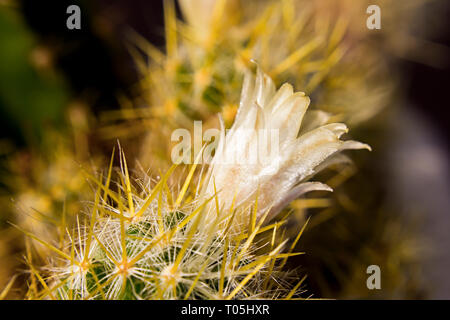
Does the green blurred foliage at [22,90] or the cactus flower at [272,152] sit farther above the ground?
the green blurred foliage at [22,90]

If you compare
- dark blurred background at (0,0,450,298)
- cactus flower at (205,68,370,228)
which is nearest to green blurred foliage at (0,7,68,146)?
dark blurred background at (0,0,450,298)

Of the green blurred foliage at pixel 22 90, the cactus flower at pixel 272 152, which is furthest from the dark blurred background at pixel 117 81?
the cactus flower at pixel 272 152

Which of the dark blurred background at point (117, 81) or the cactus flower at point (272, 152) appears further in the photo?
the dark blurred background at point (117, 81)

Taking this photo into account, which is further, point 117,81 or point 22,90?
point 117,81

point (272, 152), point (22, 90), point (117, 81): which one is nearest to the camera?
point (272, 152)

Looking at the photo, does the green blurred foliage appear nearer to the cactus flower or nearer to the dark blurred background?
the dark blurred background

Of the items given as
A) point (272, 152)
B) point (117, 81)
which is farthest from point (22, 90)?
point (272, 152)

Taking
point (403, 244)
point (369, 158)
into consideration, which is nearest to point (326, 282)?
point (403, 244)

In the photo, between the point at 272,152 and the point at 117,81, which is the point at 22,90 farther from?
the point at 272,152

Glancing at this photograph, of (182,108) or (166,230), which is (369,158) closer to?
(182,108)

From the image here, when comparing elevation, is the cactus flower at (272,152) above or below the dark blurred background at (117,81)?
below

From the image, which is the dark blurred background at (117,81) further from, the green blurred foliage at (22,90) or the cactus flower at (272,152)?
the cactus flower at (272,152)

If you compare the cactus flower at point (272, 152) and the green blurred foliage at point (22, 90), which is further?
the green blurred foliage at point (22, 90)

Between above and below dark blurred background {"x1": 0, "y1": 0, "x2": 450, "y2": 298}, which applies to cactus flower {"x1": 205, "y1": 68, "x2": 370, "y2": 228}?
below
